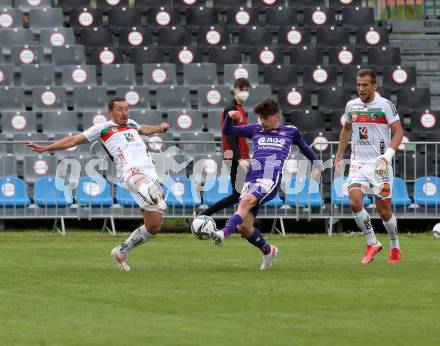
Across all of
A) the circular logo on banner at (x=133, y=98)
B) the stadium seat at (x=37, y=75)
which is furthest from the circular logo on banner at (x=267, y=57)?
the stadium seat at (x=37, y=75)

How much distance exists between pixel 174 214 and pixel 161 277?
352 inches

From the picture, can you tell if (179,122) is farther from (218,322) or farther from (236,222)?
(218,322)

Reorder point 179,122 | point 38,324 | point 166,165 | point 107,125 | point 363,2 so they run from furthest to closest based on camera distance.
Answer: point 363,2
point 179,122
point 166,165
point 107,125
point 38,324

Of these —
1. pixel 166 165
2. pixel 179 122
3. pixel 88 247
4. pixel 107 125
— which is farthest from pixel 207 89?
pixel 107 125

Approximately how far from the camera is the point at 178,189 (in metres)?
23.1

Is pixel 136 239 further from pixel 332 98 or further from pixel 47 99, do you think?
pixel 332 98

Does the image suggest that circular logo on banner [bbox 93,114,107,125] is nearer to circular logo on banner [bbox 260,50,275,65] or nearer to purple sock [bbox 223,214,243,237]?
circular logo on banner [bbox 260,50,275,65]

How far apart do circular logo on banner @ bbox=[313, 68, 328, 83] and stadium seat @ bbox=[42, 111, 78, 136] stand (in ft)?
17.9

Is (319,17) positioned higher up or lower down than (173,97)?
higher up

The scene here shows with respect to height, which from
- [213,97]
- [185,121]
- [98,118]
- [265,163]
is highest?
[213,97]

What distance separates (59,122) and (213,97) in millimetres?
3270

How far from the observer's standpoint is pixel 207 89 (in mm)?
26172

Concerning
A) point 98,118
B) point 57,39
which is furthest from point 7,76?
point 98,118

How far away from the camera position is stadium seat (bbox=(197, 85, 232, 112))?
26078mm
